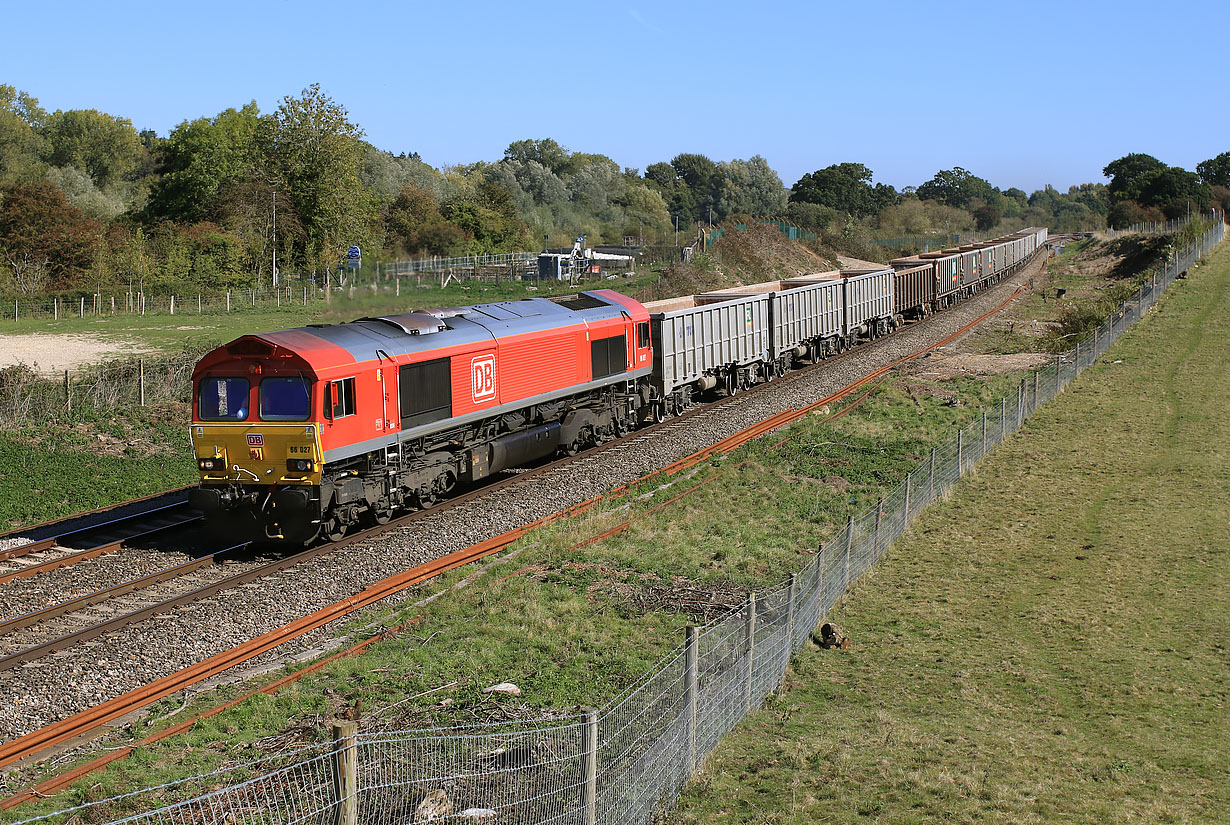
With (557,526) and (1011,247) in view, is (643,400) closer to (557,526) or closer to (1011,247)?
(557,526)

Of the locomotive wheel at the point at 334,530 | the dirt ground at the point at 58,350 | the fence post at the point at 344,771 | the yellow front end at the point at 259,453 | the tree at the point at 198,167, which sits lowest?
the locomotive wheel at the point at 334,530

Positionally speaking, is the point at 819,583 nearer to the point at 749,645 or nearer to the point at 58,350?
the point at 749,645

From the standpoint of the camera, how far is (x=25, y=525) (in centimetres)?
2130

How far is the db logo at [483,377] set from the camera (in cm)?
2175

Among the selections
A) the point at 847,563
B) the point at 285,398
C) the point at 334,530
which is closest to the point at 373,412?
the point at 285,398

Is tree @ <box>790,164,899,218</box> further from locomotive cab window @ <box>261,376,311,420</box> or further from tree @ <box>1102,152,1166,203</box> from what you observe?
locomotive cab window @ <box>261,376,311,420</box>

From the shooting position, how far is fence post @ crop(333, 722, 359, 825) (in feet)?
23.6

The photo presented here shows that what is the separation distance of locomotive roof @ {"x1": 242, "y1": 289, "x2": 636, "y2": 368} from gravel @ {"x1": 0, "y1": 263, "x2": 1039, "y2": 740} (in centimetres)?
345

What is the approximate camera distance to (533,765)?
995 centimetres

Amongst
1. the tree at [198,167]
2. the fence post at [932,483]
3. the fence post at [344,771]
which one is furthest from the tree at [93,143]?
the fence post at [344,771]

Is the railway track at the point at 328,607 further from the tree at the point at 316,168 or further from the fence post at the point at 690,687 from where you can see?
the tree at the point at 316,168

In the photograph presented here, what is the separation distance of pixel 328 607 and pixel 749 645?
7.25 m

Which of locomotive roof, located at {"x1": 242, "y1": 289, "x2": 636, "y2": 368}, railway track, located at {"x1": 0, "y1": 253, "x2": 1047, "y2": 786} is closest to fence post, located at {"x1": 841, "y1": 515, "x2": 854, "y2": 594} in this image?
railway track, located at {"x1": 0, "y1": 253, "x2": 1047, "y2": 786}

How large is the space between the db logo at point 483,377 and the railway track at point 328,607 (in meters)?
2.28
